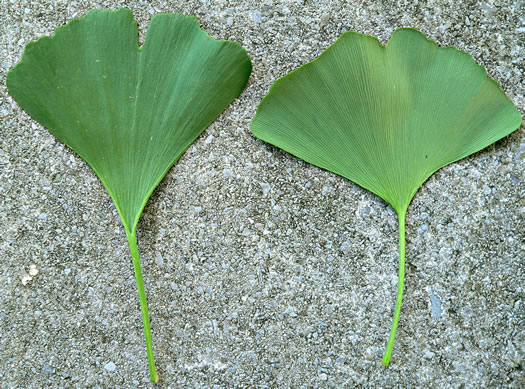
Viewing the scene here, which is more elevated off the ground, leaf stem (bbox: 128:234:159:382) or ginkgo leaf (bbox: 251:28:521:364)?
ginkgo leaf (bbox: 251:28:521:364)

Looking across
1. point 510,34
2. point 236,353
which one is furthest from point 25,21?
point 510,34

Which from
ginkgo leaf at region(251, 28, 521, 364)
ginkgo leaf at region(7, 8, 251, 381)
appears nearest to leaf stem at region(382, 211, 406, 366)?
ginkgo leaf at region(251, 28, 521, 364)

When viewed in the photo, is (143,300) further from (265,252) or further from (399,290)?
(399,290)

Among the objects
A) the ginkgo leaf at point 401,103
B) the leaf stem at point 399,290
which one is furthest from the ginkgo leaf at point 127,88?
the leaf stem at point 399,290

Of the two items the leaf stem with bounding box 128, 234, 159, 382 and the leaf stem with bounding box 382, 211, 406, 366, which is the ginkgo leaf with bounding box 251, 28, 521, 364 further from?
the leaf stem with bounding box 128, 234, 159, 382

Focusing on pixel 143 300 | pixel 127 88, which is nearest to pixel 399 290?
pixel 143 300
